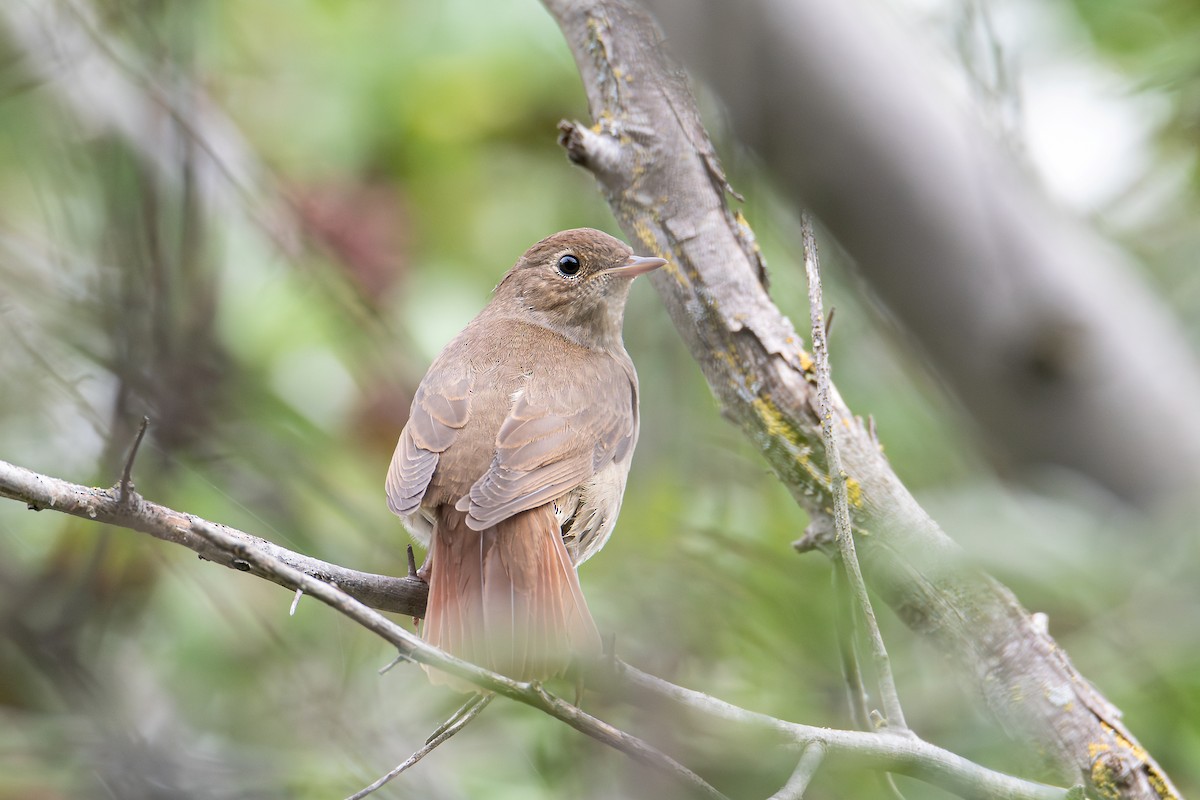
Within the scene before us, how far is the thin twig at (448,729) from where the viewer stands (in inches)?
84.7

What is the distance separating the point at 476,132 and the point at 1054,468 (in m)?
3.07

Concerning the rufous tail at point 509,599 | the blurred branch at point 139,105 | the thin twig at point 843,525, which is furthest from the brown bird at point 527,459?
the blurred branch at point 139,105

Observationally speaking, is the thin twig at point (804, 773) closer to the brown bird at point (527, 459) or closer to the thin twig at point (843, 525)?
the thin twig at point (843, 525)

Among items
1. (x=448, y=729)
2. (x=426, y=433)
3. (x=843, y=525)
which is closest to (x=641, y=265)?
(x=426, y=433)

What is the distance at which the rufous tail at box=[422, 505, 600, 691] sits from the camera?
8.75 ft

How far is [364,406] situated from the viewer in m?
4.96

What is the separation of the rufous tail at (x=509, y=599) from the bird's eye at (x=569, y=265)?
116 centimetres

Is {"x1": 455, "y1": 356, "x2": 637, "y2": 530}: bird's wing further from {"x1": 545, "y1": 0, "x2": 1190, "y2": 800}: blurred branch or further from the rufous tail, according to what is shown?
{"x1": 545, "y1": 0, "x2": 1190, "y2": 800}: blurred branch

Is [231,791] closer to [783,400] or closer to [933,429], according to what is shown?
[783,400]

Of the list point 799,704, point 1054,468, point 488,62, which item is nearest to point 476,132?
point 488,62

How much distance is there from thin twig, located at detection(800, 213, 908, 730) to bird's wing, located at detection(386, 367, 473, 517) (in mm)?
1221

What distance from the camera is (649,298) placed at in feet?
14.7

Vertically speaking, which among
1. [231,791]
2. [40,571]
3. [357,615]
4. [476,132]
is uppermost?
[476,132]

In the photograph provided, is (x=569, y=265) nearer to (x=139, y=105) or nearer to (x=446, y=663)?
(x=139, y=105)
